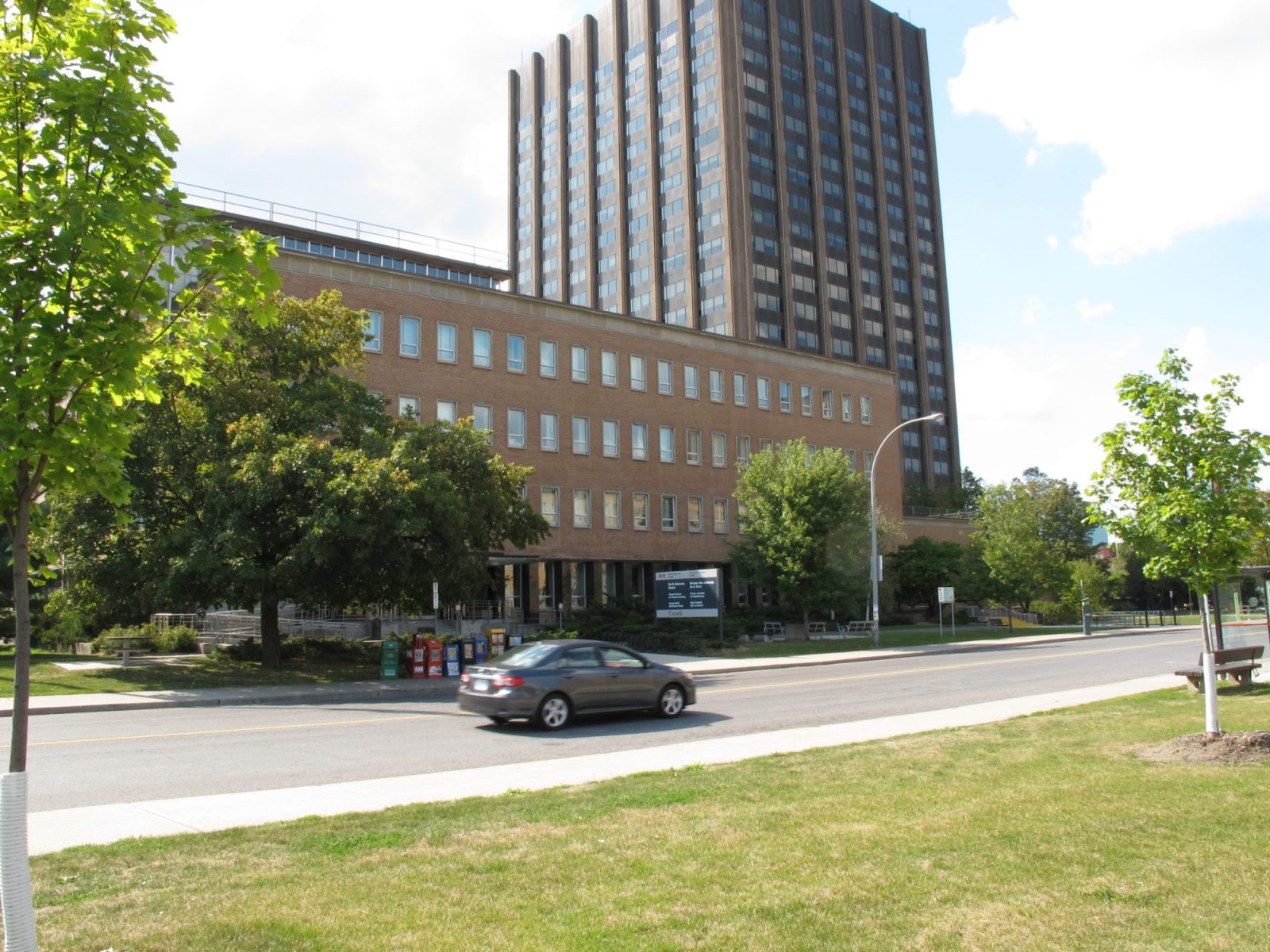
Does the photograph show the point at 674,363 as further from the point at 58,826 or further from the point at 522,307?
the point at 58,826

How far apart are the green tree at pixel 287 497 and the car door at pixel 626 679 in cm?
899

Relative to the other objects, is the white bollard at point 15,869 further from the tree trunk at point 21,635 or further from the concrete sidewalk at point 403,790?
the concrete sidewalk at point 403,790

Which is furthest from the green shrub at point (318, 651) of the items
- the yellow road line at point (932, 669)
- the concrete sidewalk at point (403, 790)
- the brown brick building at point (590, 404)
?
the concrete sidewalk at point (403, 790)

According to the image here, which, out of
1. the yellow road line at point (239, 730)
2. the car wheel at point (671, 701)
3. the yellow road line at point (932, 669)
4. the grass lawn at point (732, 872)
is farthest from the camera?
the yellow road line at point (932, 669)

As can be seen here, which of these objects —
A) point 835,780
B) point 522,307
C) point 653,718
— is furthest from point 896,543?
point 835,780

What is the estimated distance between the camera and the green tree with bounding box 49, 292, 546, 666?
2331 cm

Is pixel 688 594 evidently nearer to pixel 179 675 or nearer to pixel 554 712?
pixel 179 675

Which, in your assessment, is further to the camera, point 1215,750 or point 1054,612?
Result: point 1054,612

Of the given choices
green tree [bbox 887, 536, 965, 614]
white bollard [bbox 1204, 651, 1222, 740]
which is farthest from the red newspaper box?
green tree [bbox 887, 536, 965, 614]

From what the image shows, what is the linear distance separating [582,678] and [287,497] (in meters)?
11.7

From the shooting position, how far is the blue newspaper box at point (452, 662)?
26.3 metres

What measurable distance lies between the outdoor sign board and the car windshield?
1898 centimetres

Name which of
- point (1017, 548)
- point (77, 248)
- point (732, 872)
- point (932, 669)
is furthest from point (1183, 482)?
point (1017, 548)

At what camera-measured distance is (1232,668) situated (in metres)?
17.6
